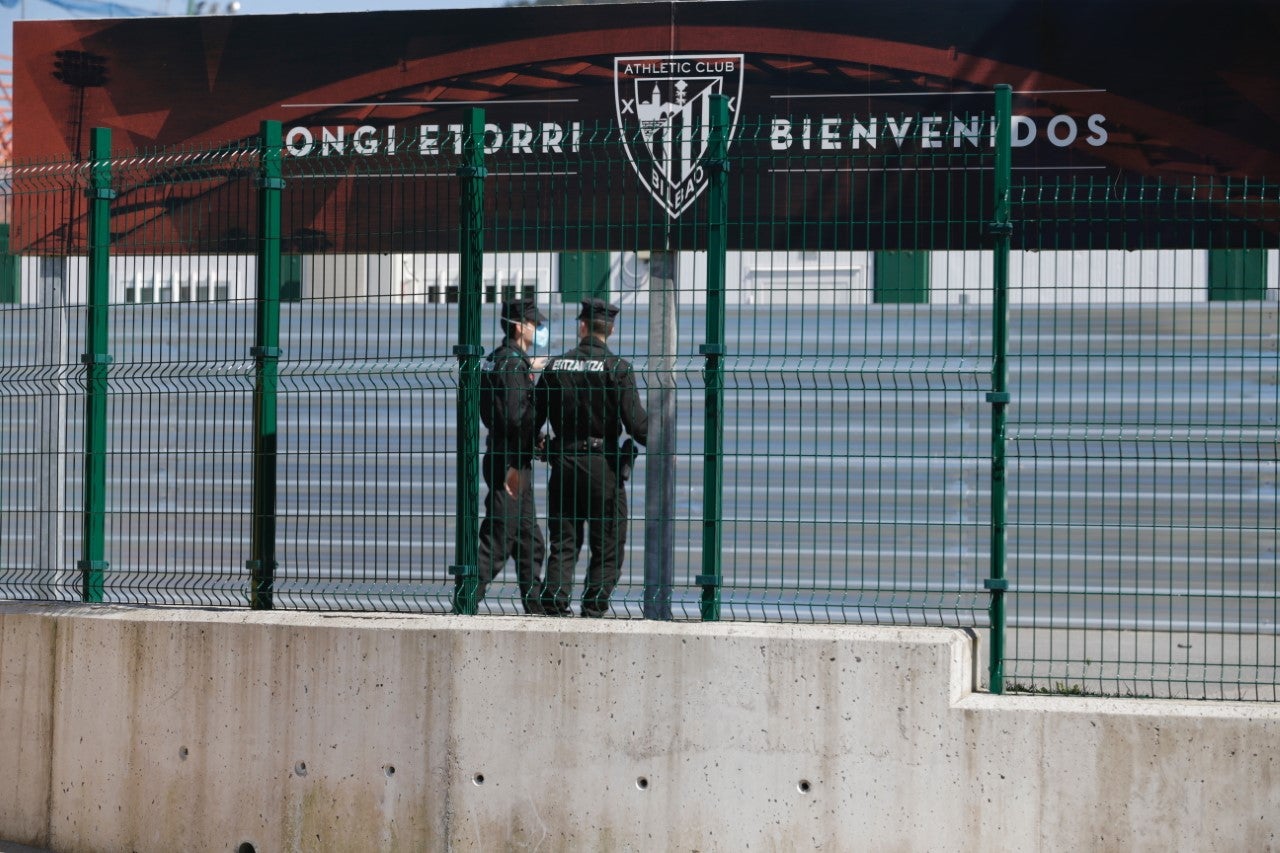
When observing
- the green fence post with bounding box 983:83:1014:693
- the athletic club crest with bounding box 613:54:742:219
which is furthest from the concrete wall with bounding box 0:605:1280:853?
the athletic club crest with bounding box 613:54:742:219

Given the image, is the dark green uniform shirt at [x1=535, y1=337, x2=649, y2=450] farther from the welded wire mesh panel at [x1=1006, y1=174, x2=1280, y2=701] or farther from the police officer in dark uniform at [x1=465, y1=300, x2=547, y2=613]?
the welded wire mesh panel at [x1=1006, y1=174, x2=1280, y2=701]

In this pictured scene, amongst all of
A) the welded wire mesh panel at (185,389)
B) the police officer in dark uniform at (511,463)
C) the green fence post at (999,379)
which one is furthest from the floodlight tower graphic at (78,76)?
the green fence post at (999,379)

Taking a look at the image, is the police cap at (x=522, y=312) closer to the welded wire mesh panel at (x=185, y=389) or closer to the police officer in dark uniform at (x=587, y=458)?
the police officer in dark uniform at (x=587, y=458)

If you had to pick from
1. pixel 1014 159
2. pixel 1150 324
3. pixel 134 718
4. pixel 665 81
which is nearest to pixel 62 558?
pixel 134 718

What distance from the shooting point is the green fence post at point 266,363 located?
6641mm

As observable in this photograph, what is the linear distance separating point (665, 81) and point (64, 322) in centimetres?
356

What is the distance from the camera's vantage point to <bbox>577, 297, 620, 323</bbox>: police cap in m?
7.11

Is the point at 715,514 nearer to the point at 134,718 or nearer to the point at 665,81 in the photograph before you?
the point at 134,718

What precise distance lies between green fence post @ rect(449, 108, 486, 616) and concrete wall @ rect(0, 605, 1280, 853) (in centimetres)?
35

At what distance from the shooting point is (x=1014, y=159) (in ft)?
28.6

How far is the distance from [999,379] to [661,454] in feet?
4.35

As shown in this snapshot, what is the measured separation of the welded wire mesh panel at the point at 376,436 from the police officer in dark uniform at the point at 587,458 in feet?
1.47

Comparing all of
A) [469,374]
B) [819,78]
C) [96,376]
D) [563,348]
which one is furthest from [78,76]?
→ [469,374]

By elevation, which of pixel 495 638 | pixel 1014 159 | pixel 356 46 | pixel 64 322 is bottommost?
pixel 495 638
